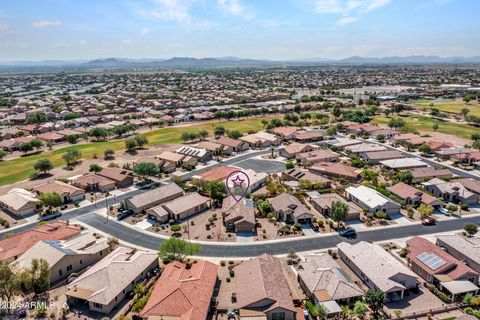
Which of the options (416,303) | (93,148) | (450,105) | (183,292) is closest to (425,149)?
(416,303)

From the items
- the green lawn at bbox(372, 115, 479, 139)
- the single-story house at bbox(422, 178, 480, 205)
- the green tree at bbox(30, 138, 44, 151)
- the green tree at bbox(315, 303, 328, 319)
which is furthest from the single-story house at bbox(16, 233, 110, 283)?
the green lawn at bbox(372, 115, 479, 139)

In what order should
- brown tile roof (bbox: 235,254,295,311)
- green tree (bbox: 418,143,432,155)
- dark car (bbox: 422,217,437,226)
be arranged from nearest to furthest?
1. brown tile roof (bbox: 235,254,295,311)
2. dark car (bbox: 422,217,437,226)
3. green tree (bbox: 418,143,432,155)

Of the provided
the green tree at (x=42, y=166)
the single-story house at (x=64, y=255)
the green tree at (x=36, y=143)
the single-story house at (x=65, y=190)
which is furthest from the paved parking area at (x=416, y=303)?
the green tree at (x=36, y=143)

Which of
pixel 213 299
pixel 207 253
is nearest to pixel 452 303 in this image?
pixel 213 299

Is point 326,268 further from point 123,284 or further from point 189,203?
point 189,203

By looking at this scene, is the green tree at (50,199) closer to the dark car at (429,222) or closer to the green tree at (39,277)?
the green tree at (39,277)

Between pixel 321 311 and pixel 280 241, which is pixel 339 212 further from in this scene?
pixel 321 311

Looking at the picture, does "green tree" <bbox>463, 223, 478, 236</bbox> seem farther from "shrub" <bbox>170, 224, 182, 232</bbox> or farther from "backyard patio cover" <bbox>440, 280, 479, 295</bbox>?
"shrub" <bbox>170, 224, 182, 232</bbox>
